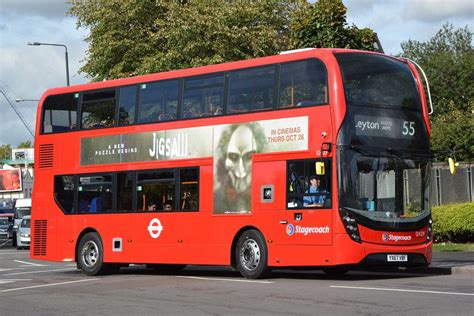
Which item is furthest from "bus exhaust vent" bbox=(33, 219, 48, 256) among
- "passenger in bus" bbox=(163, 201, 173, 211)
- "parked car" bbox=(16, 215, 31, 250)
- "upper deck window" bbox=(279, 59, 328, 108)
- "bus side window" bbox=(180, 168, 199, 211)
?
"parked car" bbox=(16, 215, 31, 250)

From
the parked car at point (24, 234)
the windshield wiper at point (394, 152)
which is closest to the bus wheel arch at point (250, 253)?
the windshield wiper at point (394, 152)

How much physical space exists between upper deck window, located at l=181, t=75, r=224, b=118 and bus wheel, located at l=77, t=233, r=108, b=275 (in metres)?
4.37

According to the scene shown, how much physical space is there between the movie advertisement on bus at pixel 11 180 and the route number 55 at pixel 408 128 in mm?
83687

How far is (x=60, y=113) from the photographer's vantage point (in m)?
23.7

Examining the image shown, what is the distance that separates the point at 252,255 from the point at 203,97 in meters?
3.75

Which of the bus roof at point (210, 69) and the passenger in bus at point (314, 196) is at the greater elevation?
the bus roof at point (210, 69)

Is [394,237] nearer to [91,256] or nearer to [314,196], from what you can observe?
[314,196]

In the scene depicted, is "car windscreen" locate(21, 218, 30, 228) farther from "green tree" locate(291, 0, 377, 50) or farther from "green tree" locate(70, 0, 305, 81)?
"green tree" locate(291, 0, 377, 50)

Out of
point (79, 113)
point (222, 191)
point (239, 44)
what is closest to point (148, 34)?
point (239, 44)

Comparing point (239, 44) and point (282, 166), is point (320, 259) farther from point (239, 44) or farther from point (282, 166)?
point (239, 44)

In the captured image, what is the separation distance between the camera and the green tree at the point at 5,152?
526 ft

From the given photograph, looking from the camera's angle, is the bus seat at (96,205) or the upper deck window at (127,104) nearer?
the upper deck window at (127,104)

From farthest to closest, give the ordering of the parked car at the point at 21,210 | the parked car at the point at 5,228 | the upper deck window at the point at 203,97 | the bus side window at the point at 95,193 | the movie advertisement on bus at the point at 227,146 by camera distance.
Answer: the parked car at the point at 5,228, the parked car at the point at 21,210, the bus side window at the point at 95,193, the upper deck window at the point at 203,97, the movie advertisement on bus at the point at 227,146

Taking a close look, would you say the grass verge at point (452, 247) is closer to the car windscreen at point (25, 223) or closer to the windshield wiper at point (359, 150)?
the windshield wiper at point (359, 150)
